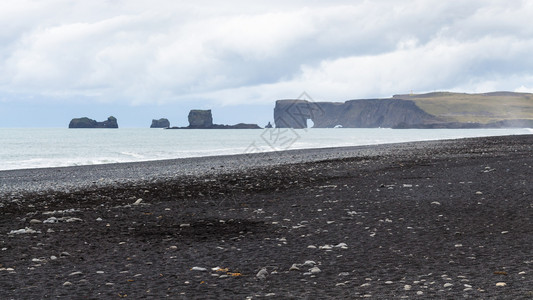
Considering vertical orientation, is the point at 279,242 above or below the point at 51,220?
below

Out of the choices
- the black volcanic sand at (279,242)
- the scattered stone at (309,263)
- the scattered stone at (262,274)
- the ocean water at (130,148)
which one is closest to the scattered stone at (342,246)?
the black volcanic sand at (279,242)

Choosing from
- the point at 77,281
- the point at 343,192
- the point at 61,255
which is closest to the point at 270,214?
the point at 343,192

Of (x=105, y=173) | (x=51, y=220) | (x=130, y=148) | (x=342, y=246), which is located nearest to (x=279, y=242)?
(x=342, y=246)

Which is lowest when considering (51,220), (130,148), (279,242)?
(279,242)

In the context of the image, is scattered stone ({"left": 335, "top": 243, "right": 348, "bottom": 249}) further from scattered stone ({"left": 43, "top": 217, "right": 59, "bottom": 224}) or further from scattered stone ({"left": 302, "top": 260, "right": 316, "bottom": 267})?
scattered stone ({"left": 43, "top": 217, "right": 59, "bottom": 224})

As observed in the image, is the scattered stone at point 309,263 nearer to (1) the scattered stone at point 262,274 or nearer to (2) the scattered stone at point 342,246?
(1) the scattered stone at point 262,274

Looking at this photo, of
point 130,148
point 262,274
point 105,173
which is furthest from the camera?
point 130,148

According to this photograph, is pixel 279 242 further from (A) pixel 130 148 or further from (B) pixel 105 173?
(A) pixel 130 148

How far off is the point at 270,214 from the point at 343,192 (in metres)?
4.37

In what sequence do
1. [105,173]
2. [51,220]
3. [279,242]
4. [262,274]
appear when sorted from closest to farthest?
1. [262,274]
2. [279,242]
3. [51,220]
4. [105,173]

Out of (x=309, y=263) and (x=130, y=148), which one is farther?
(x=130, y=148)

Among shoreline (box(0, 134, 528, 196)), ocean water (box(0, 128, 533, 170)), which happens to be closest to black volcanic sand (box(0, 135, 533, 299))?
shoreline (box(0, 134, 528, 196))

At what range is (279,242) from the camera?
33.4 ft

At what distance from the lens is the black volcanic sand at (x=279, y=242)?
7.14 meters
